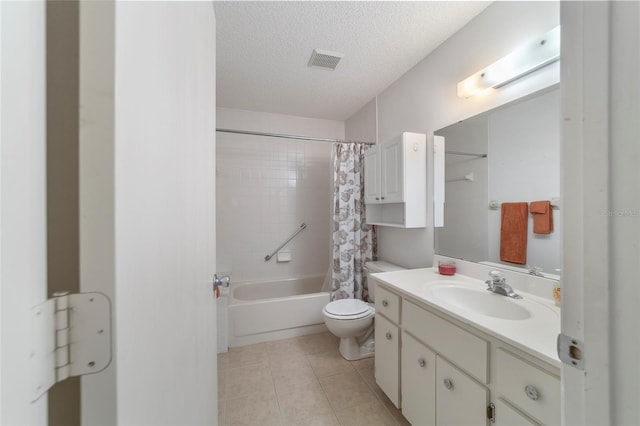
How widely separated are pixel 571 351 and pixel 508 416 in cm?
63

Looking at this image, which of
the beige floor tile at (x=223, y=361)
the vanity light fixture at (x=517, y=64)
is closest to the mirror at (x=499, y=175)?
the vanity light fixture at (x=517, y=64)

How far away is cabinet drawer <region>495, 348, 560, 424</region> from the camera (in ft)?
2.37

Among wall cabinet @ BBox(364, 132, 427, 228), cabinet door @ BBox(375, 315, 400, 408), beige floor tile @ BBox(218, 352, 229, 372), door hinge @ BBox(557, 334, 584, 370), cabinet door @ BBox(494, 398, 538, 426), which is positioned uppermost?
wall cabinet @ BBox(364, 132, 427, 228)

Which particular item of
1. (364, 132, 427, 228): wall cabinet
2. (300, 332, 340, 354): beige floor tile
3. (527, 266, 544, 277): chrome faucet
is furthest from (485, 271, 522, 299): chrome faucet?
(300, 332, 340, 354): beige floor tile

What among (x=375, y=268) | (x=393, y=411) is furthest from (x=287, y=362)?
(x=375, y=268)

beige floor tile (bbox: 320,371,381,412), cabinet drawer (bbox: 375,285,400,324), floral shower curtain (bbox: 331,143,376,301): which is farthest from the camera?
floral shower curtain (bbox: 331,143,376,301)

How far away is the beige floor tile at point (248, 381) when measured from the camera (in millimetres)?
1687

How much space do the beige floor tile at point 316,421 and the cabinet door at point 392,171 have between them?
1472 mm

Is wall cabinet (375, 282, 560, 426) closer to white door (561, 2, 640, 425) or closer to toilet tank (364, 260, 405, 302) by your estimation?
white door (561, 2, 640, 425)

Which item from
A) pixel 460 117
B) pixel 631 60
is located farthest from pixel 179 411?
pixel 460 117

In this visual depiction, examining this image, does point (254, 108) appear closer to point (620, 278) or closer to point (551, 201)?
point (551, 201)

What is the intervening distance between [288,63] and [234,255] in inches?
81.4

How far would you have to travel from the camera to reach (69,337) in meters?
0.29

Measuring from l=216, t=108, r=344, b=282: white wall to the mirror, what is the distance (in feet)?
5.58
